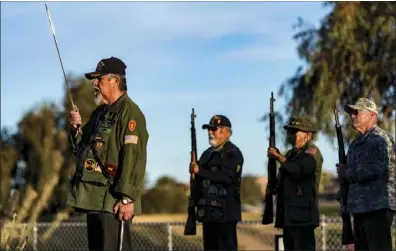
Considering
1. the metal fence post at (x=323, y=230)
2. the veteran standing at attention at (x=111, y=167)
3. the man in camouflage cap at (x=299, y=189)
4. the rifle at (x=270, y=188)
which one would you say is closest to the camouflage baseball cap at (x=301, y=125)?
the man in camouflage cap at (x=299, y=189)

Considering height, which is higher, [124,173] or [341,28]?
[341,28]

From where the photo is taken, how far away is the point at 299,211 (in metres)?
8.99

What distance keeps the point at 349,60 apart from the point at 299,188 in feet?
44.5

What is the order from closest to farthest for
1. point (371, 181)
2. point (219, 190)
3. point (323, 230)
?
1. point (371, 181)
2. point (219, 190)
3. point (323, 230)

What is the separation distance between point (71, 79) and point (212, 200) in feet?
53.3

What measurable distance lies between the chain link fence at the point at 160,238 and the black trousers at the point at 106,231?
8493 millimetres

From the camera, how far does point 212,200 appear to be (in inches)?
372

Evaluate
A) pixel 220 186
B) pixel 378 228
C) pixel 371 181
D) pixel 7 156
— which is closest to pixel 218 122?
pixel 220 186

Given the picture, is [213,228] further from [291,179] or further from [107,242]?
[107,242]

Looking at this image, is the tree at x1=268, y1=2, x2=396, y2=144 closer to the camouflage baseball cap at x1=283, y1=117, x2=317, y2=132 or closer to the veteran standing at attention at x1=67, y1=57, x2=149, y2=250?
the camouflage baseball cap at x1=283, y1=117, x2=317, y2=132

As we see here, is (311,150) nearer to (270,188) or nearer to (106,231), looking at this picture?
(270,188)

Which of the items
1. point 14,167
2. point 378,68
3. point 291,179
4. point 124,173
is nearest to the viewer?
point 124,173

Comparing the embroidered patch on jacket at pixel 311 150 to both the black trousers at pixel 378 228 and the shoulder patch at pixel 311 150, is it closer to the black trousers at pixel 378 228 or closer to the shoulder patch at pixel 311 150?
the shoulder patch at pixel 311 150

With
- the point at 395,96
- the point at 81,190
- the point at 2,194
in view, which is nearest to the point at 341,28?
the point at 395,96
